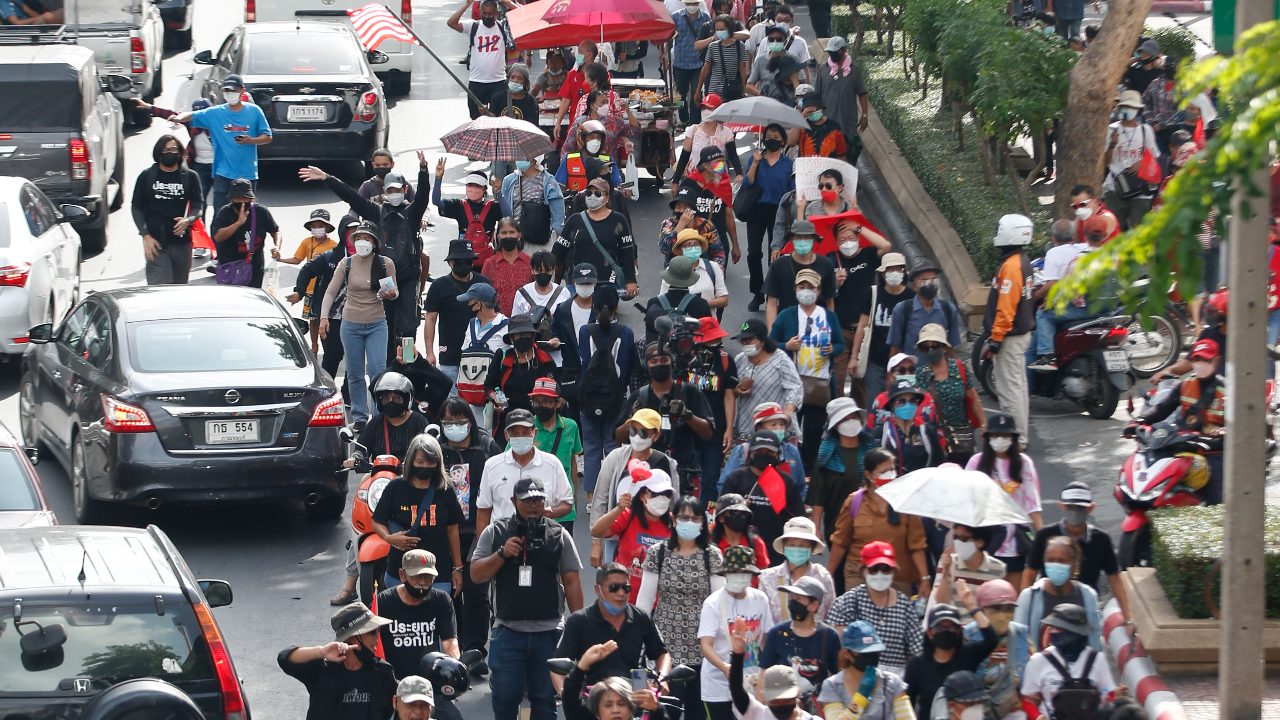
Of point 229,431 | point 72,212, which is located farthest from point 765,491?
point 72,212

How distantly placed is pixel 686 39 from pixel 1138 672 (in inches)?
601

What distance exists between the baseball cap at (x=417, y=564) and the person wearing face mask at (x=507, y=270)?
572 cm

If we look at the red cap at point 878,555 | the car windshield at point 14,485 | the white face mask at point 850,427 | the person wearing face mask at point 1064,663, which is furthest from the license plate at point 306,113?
the person wearing face mask at point 1064,663

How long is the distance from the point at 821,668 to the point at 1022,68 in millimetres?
9495

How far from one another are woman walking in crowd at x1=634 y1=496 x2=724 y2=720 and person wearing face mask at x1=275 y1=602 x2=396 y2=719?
5.12 feet

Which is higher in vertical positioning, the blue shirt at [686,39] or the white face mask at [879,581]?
the blue shirt at [686,39]

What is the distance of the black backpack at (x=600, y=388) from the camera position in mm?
11867

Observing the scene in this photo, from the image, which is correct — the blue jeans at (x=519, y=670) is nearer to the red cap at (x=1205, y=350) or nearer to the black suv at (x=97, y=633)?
the black suv at (x=97, y=633)

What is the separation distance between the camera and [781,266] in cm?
1316

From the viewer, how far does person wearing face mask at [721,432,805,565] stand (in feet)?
32.8

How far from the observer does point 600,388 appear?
11.9 metres

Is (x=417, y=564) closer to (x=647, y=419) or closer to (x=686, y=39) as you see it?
(x=647, y=419)

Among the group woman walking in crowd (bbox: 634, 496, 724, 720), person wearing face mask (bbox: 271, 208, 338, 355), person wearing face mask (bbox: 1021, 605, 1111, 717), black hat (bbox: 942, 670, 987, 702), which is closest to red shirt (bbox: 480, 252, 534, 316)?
person wearing face mask (bbox: 271, 208, 338, 355)

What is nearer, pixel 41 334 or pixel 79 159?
pixel 41 334
